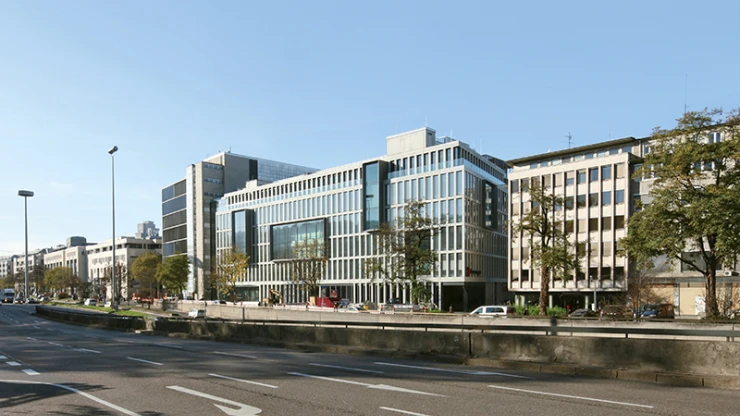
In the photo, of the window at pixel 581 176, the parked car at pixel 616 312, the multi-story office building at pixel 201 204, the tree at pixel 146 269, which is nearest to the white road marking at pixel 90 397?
the parked car at pixel 616 312

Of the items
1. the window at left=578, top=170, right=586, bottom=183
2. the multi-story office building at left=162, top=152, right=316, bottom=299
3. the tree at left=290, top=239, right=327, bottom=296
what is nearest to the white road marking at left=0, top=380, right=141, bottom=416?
the window at left=578, top=170, right=586, bottom=183

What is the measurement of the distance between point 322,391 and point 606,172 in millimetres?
62797

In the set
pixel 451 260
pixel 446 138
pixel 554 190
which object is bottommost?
pixel 451 260

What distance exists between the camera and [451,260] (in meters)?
80.6

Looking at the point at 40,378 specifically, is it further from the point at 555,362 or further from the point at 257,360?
the point at 555,362

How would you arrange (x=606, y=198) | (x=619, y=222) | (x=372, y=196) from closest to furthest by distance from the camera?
(x=619, y=222) → (x=606, y=198) → (x=372, y=196)

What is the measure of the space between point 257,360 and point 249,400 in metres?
8.08

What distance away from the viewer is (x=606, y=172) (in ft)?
223

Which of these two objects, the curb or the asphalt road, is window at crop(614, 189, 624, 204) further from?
the curb

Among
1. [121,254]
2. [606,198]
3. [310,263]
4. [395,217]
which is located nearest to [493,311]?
[606,198]

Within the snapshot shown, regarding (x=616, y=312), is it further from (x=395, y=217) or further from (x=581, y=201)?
(x=395, y=217)

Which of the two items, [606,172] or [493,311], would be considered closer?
[493,311]

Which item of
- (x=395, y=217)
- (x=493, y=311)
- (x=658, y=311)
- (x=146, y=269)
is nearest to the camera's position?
(x=493, y=311)

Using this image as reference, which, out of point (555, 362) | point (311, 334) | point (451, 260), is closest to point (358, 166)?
point (451, 260)
